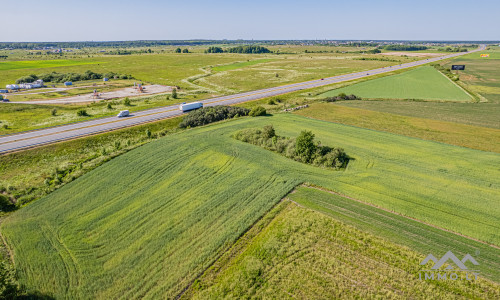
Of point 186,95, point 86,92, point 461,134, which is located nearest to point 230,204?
→ point 461,134

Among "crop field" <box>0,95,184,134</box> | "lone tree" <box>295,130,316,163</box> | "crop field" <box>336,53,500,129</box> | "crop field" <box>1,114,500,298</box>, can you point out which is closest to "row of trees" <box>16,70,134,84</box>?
"crop field" <box>0,95,184,134</box>

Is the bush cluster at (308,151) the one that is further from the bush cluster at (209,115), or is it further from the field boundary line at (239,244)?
the bush cluster at (209,115)

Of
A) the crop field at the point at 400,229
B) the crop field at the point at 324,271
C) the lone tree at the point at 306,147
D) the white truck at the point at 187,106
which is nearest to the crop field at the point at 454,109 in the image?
the lone tree at the point at 306,147

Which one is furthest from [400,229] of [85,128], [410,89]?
[410,89]

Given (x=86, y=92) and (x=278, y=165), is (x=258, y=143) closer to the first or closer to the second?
(x=278, y=165)

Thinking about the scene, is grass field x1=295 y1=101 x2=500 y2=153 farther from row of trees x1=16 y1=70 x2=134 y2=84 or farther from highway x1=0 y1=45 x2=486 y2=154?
row of trees x1=16 y1=70 x2=134 y2=84

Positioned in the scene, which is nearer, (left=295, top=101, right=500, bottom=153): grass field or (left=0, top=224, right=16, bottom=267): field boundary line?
(left=0, top=224, right=16, bottom=267): field boundary line

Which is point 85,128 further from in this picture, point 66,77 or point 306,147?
point 66,77
